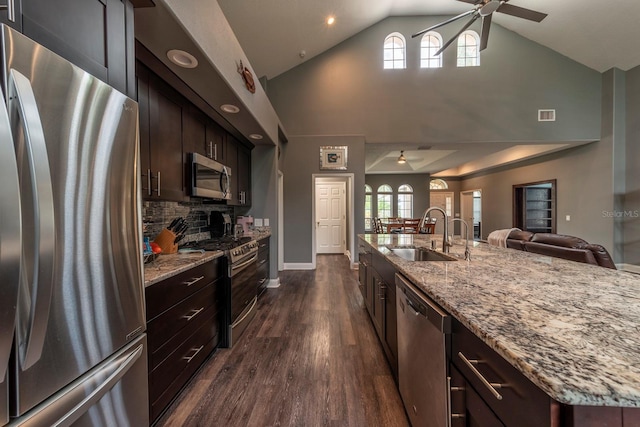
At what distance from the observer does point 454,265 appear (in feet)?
4.95

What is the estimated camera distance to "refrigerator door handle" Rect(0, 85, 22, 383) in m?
0.59

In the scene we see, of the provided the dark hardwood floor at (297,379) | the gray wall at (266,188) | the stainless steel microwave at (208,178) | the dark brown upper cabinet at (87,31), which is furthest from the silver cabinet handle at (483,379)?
the gray wall at (266,188)

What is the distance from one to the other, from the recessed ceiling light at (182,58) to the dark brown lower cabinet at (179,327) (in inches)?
55.7

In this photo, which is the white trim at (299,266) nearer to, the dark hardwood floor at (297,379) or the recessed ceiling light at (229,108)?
the dark hardwood floor at (297,379)

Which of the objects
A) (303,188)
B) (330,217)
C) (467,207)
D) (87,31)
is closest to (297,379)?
(87,31)

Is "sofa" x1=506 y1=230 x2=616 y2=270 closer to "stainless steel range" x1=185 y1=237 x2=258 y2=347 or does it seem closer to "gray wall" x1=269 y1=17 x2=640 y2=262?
"gray wall" x1=269 y1=17 x2=640 y2=262

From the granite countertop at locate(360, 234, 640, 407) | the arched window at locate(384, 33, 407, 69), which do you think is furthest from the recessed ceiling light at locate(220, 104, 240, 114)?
the arched window at locate(384, 33, 407, 69)

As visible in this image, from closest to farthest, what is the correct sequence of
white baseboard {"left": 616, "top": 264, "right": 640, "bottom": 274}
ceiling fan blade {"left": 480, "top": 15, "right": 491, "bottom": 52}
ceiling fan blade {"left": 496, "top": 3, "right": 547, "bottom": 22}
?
ceiling fan blade {"left": 496, "top": 3, "right": 547, "bottom": 22}
ceiling fan blade {"left": 480, "top": 15, "right": 491, "bottom": 52}
white baseboard {"left": 616, "top": 264, "right": 640, "bottom": 274}

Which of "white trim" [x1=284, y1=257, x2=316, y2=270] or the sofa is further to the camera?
"white trim" [x1=284, y1=257, x2=316, y2=270]

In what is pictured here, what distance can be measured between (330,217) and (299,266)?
197 centimetres

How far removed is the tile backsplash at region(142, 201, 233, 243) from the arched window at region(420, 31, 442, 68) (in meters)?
4.90

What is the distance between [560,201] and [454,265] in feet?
21.9

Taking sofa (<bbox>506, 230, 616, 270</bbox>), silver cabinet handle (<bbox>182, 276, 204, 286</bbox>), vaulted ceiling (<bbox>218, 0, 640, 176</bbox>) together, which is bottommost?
silver cabinet handle (<bbox>182, 276, 204, 286</bbox>)

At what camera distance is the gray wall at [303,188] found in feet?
16.8
